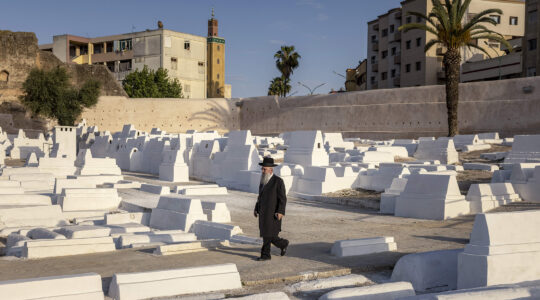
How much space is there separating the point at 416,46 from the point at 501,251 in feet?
140

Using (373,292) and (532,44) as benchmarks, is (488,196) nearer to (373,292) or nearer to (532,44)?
(373,292)

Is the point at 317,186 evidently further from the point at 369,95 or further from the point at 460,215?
the point at 369,95

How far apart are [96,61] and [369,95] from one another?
122ft

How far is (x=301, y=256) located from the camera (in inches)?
247

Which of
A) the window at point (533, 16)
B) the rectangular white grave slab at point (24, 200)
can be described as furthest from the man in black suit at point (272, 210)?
the window at point (533, 16)

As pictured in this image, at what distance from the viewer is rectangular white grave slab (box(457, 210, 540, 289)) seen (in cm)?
484

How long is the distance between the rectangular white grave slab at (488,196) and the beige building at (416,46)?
109ft

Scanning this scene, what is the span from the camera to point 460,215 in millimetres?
9641

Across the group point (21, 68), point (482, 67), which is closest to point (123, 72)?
point (21, 68)

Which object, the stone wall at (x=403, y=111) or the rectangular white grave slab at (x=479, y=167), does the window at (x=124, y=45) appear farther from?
the rectangular white grave slab at (x=479, y=167)

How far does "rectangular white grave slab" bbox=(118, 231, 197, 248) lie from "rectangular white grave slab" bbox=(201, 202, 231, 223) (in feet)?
6.25

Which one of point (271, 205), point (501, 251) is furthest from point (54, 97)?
point (501, 251)

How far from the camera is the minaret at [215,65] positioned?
210ft

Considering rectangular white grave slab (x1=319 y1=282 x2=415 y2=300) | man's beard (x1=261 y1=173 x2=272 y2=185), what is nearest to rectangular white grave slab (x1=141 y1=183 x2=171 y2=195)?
man's beard (x1=261 y1=173 x2=272 y2=185)
